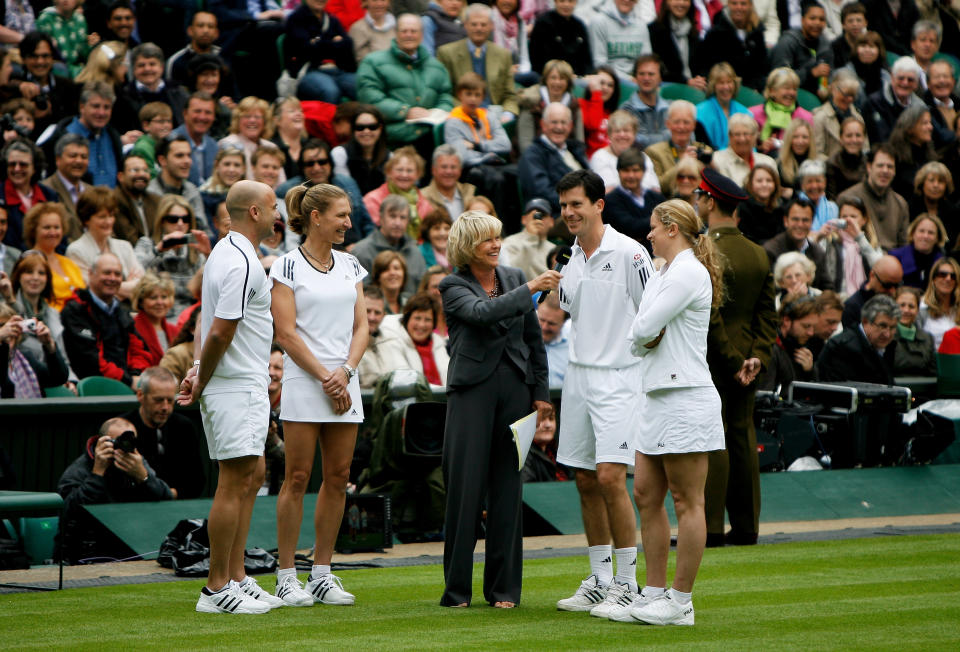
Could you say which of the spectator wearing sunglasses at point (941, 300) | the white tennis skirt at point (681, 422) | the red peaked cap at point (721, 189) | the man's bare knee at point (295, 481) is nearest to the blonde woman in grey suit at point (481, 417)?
the man's bare knee at point (295, 481)

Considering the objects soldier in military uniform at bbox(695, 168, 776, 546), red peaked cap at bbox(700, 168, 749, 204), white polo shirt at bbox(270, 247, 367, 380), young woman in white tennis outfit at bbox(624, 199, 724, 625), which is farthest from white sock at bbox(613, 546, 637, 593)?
red peaked cap at bbox(700, 168, 749, 204)

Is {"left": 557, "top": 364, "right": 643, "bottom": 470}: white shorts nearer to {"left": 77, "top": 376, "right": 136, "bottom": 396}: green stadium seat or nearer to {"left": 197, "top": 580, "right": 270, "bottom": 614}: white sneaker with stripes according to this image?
{"left": 197, "top": 580, "right": 270, "bottom": 614}: white sneaker with stripes

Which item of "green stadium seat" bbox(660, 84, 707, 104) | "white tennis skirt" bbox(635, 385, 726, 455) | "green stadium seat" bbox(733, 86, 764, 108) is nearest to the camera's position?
"white tennis skirt" bbox(635, 385, 726, 455)

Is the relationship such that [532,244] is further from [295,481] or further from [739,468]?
[295,481]

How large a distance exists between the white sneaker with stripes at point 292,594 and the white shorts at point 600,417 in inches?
59.9

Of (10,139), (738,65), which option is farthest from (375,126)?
(738,65)

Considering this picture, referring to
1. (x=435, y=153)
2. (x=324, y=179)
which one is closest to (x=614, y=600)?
(x=324, y=179)

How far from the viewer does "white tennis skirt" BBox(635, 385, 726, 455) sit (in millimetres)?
6949

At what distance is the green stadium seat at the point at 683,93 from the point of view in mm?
19406

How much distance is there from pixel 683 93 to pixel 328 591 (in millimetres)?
12968

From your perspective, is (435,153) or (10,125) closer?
(10,125)

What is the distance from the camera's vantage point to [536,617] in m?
7.38

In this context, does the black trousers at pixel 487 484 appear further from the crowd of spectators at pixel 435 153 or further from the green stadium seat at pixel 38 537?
the green stadium seat at pixel 38 537

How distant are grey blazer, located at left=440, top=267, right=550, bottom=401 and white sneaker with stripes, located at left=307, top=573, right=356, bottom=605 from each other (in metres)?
1.24
